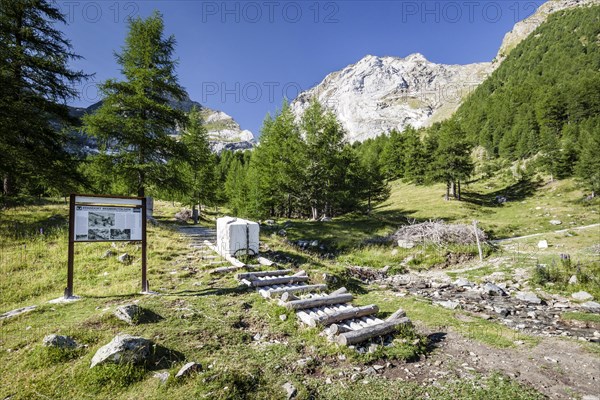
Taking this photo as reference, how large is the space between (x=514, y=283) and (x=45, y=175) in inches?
1024

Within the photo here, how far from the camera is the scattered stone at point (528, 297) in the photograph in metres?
10.7

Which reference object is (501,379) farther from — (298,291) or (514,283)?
(514,283)

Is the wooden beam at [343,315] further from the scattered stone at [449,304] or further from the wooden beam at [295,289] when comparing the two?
the scattered stone at [449,304]

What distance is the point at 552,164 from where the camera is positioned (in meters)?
42.7

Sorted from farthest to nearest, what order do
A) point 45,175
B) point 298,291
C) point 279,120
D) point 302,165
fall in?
point 279,120 → point 302,165 → point 45,175 → point 298,291

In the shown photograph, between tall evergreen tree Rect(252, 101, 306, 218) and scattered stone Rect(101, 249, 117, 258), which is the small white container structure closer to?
scattered stone Rect(101, 249, 117, 258)

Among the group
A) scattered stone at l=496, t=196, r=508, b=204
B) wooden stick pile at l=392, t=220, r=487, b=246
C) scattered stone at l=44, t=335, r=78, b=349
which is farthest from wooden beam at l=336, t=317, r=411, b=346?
scattered stone at l=496, t=196, r=508, b=204

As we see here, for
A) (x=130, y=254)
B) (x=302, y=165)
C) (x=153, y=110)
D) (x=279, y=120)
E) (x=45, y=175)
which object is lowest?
(x=130, y=254)

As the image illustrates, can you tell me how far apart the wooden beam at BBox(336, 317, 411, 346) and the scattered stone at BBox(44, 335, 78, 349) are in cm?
538

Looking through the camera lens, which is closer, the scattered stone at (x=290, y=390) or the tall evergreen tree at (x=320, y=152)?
the scattered stone at (x=290, y=390)

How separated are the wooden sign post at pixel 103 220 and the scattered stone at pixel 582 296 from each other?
51.6 feet

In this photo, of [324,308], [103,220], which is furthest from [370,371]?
[103,220]

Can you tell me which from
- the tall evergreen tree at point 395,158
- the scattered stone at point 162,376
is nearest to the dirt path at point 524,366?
the scattered stone at point 162,376

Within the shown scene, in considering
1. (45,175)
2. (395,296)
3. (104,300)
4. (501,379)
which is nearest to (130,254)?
(104,300)
